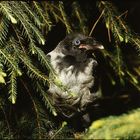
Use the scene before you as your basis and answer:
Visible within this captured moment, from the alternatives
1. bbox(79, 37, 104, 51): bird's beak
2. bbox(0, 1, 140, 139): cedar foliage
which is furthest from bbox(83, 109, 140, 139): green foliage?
bbox(79, 37, 104, 51): bird's beak

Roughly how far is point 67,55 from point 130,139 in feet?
6.72

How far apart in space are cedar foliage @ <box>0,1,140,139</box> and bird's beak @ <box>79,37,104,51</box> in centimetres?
20

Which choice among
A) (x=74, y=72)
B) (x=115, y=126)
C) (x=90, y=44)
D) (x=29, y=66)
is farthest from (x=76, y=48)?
(x=115, y=126)

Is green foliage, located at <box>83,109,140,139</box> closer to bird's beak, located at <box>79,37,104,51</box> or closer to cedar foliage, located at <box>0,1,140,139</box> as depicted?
cedar foliage, located at <box>0,1,140,139</box>

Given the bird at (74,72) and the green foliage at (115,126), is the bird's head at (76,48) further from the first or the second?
the green foliage at (115,126)

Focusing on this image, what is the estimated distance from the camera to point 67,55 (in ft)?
13.7

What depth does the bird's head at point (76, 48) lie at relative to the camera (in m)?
4.03

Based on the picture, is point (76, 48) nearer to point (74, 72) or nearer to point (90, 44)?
point (90, 44)

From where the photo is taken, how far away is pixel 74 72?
3938 mm

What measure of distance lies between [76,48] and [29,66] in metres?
1.01

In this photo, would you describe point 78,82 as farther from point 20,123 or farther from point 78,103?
point 20,123

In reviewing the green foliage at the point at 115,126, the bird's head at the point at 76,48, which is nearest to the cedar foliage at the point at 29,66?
the bird's head at the point at 76,48

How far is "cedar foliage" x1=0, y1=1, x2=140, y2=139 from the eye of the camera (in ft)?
10.6

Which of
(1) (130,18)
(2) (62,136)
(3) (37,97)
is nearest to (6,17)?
A: (3) (37,97)
